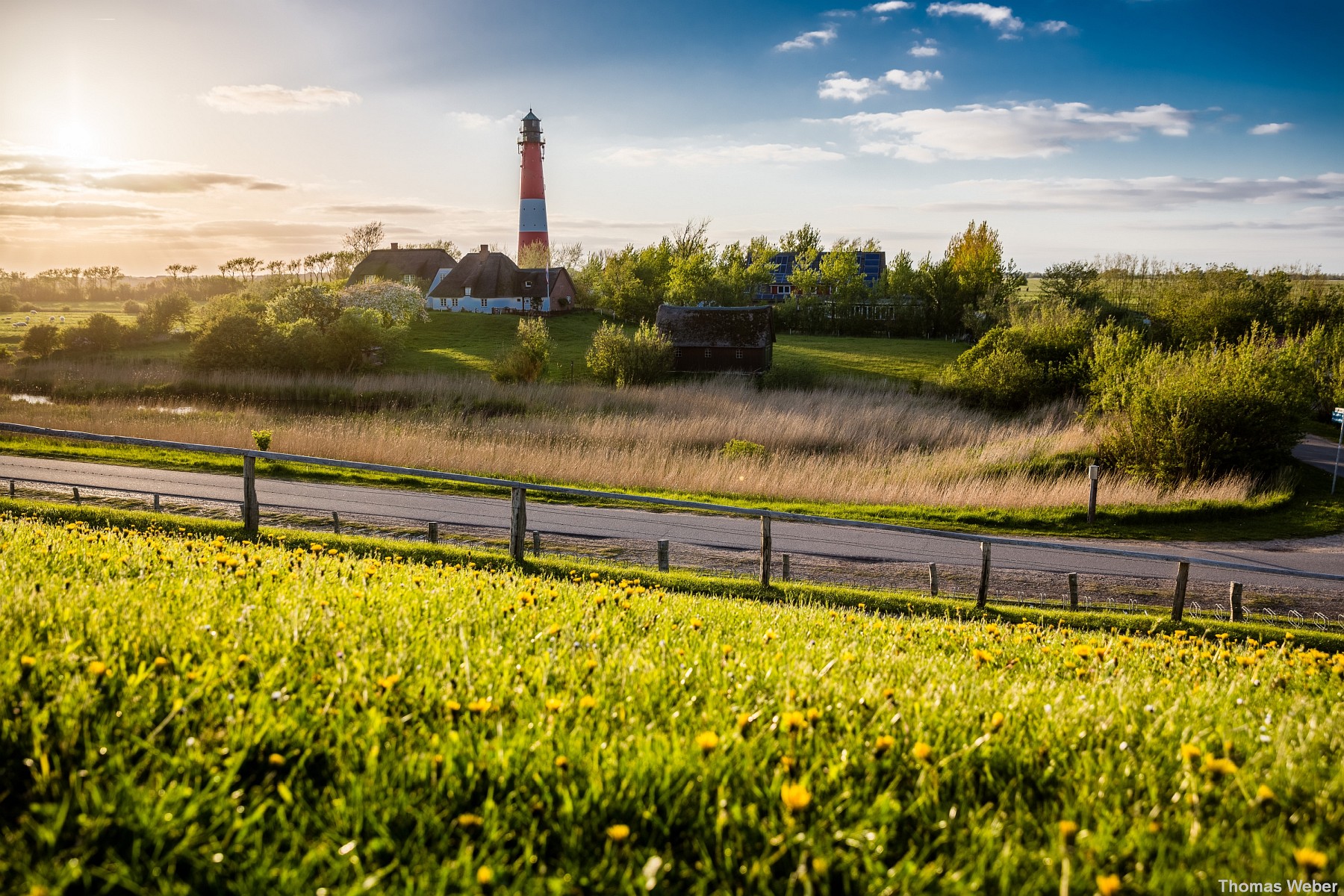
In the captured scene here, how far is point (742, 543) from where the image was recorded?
16812 millimetres

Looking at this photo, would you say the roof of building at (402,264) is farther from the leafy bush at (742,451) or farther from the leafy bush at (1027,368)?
the leafy bush at (742,451)

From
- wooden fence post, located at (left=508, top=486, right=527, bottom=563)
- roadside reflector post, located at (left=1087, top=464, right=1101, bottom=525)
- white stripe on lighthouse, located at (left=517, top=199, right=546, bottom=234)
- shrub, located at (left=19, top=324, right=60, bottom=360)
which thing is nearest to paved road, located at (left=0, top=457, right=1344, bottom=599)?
roadside reflector post, located at (left=1087, top=464, right=1101, bottom=525)

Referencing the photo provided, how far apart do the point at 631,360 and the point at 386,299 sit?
82.0 feet

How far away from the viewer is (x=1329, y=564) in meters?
17.8

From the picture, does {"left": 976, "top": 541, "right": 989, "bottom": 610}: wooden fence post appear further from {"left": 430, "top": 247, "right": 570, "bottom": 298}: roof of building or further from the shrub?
{"left": 430, "top": 247, "right": 570, "bottom": 298}: roof of building

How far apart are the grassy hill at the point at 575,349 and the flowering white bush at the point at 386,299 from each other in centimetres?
281

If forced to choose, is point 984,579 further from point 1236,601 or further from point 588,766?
point 588,766

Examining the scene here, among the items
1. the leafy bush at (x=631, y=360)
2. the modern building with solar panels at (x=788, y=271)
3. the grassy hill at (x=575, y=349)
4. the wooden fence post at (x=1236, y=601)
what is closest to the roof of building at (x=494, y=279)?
the grassy hill at (x=575, y=349)

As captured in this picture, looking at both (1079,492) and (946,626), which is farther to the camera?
(1079,492)

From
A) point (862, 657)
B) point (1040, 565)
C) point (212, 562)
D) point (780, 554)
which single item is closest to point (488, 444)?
point (780, 554)

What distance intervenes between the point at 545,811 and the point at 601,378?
150 feet

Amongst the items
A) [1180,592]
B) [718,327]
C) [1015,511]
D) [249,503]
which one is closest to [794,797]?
[1180,592]

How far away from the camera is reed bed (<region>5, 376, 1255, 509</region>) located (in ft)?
75.3

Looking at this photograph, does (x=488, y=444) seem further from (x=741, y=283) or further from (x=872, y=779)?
(x=741, y=283)
